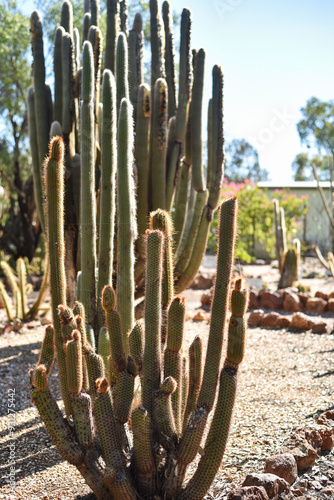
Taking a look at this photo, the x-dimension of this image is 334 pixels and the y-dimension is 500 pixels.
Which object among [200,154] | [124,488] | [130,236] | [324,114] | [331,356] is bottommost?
[331,356]

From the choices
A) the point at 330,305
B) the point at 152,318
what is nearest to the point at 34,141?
the point at 152,318

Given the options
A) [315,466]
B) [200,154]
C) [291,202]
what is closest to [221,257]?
[315,466]

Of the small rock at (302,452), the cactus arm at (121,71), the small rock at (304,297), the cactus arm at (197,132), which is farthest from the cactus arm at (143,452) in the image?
the small rock at (304,297)

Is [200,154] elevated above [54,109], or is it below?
below

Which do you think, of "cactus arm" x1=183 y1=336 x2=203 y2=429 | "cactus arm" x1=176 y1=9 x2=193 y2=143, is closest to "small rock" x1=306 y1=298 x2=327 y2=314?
"cactus arm" x1=176 y1=9 x2=193 y2=143

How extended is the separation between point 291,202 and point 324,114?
17.3 m

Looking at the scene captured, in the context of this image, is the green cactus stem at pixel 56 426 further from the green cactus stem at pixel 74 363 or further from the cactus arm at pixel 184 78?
the cactus arm at pixel 184 78

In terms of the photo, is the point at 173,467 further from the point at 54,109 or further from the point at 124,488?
the point at 54,109

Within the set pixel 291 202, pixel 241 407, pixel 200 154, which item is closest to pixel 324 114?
pixel 291 202

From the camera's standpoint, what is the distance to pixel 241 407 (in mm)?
3705

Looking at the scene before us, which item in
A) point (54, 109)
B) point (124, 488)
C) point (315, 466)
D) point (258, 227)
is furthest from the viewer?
point (258, 227)

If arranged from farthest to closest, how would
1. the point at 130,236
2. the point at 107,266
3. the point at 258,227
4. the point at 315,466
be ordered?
the point at 258,227, the point at 107,266, the point at 130,236, the point at 315,466

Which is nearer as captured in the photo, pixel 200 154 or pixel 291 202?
pixel 200 154

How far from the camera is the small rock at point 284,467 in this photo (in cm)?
256
